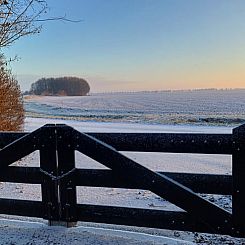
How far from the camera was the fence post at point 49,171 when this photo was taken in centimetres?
363

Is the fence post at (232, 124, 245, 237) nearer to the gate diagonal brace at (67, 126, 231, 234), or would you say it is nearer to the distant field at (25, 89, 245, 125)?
the gate diagonal brace at (67, 126, 231, 234)

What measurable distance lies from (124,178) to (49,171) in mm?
846

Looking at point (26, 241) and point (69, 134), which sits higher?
point (69, 134)

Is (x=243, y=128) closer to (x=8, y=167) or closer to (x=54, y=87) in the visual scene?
(x=8, y=167)


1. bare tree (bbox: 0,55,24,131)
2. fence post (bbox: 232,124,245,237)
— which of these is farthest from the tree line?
fence post (bbox: 232,124,245,237)

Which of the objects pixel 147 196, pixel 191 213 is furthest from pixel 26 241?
pixel 147 196

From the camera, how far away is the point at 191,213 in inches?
131

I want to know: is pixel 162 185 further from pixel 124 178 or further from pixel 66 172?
pixel 66 172

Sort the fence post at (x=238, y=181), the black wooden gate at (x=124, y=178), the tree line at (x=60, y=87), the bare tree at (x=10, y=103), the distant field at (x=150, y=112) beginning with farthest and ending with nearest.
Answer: the tree line at (x=60, y=87) → the distant field at (x=150, y=112) → the bare tree at (x=10, y=103) → the black wooden gate at (x=124, y=178) → the fence post at (x=238, y=181)

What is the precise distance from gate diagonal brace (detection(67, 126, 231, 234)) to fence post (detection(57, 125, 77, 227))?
23 cm

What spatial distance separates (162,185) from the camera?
3.32m

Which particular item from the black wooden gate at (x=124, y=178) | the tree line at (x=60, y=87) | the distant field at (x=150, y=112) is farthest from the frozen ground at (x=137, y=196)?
the tree line at (x=60, y=87)

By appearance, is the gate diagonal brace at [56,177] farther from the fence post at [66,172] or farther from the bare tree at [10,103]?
the bare tree at [10,103]

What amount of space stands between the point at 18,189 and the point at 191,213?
166 inches
